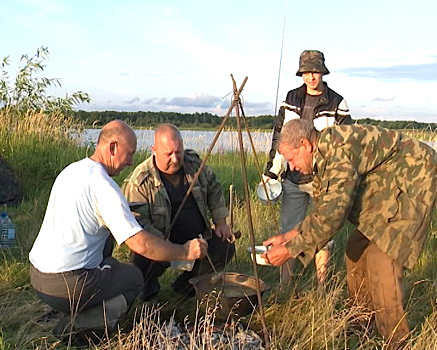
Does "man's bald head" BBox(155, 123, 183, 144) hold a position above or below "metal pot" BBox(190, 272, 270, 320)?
above

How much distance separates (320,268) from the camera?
17.1 ft

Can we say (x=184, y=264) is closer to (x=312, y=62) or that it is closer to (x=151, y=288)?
(x=151, y=288)

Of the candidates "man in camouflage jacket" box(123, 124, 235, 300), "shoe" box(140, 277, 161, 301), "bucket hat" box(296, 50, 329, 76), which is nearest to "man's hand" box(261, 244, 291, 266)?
"man in camouflage jacket" box(123, 124, 235, 300)

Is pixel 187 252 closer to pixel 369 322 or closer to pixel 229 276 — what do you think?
pixel 229 276

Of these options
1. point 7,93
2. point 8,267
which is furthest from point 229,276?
point 7,93

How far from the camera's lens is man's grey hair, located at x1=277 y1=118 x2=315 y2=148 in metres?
3.80

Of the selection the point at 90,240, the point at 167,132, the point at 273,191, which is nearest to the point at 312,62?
the point at 273,191

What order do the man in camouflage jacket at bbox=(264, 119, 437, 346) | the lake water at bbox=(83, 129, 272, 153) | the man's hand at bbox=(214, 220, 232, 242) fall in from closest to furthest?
the man in camouflage jacket at bbox=(264, 119, 437, 346), the man's hand at bbox=(214, 220, 232, 242), the lake water at bbox=(83, 129, 272, 153)

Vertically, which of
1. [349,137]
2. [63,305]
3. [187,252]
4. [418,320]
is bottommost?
[418,320]

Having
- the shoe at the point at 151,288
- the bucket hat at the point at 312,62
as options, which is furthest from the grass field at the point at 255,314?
the bucket hat at the point at 312,62

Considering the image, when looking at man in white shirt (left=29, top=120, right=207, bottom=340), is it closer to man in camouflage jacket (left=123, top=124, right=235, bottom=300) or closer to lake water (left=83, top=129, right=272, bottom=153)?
man in camouflage jacket (left=123, top=124, right=235, bottom=300)

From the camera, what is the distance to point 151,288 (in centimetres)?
504

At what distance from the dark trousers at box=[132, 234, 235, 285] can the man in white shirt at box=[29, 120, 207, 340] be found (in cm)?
105

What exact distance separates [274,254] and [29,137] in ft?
23.3
